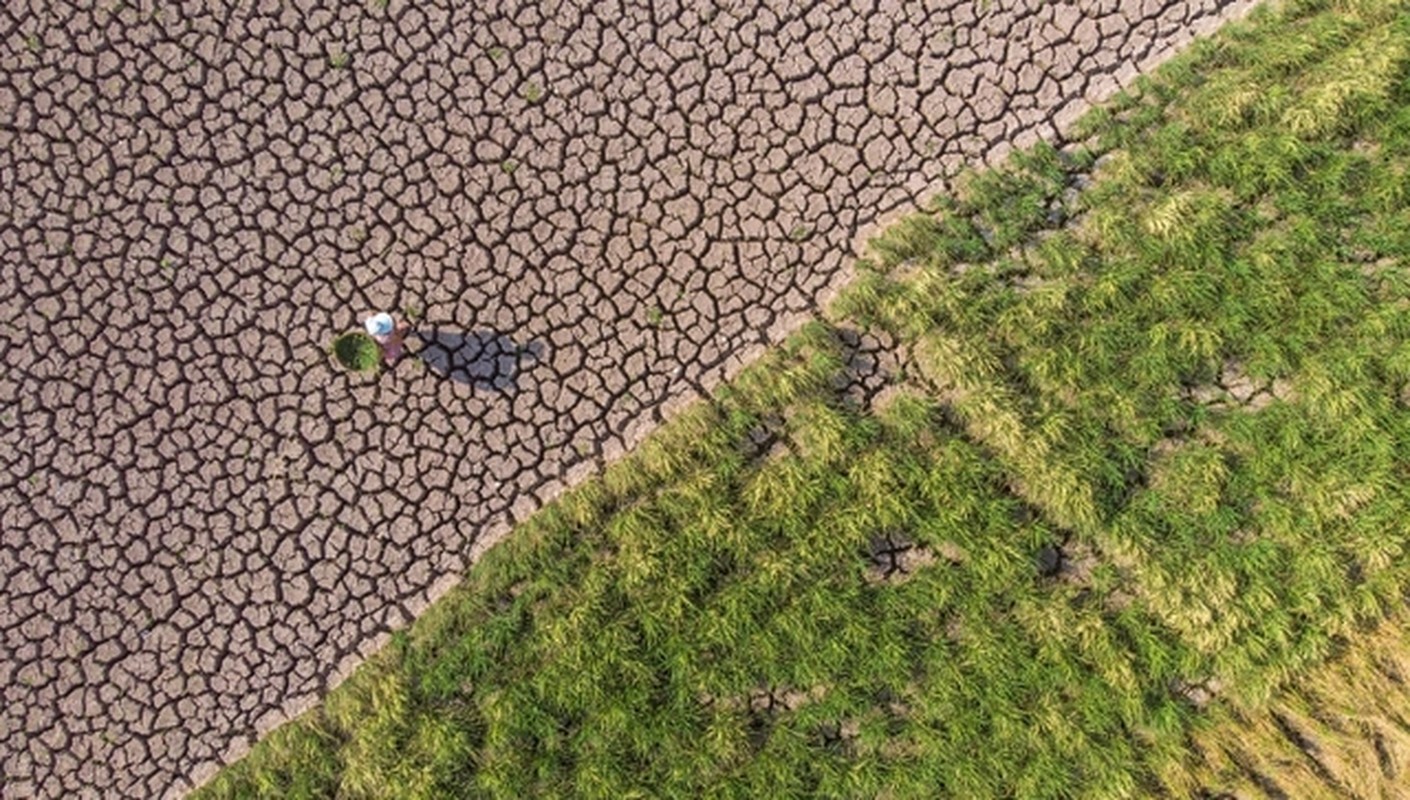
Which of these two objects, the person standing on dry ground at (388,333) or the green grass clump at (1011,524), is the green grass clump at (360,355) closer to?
the person standing on dry ground at (388,333)

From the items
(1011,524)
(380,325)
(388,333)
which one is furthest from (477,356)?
(1011,524)

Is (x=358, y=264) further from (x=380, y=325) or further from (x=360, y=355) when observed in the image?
(x=380, y=325)

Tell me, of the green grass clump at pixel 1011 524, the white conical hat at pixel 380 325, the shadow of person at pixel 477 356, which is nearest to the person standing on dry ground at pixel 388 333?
the white conical hat at pixel 380 325

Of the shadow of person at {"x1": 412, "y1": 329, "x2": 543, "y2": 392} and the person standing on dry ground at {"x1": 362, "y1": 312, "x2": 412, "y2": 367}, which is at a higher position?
the person standing on dry ground at {"x1": 362, "y1": 312, "x2": 412, "y2": 367}

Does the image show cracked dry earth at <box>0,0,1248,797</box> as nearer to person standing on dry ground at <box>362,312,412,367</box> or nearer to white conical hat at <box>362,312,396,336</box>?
person standing on dry ground at <box>362,312,412,367</box>

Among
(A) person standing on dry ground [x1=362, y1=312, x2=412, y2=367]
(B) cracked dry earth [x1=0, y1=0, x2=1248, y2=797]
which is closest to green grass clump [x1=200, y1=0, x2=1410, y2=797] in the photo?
(B) cracked dry earth [x1=0, y1=0, x2=1248, y2=797]

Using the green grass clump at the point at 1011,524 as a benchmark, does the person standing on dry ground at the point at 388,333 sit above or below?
above

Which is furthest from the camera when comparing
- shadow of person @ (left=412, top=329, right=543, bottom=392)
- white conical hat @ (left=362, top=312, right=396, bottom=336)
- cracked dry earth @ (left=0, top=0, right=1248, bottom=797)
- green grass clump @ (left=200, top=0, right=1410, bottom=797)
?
shadow of person @ (left=412, top=329, right=543, bottom=392)

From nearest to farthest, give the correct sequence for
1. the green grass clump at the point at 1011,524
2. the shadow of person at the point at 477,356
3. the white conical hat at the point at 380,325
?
the green grass clump at the point at 1011,524
the white conical hat at the point at 380,325
the shadow of person at the point at 477,356
